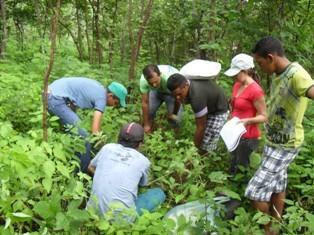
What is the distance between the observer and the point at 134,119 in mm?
6000

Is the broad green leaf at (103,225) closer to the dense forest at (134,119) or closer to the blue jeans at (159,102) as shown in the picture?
the dense forest at (134,119)

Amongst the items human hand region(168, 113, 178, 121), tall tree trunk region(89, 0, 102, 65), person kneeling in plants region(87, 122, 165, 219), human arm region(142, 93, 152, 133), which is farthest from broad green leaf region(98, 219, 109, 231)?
tall tree trunk region(89, 0, 102, 65)

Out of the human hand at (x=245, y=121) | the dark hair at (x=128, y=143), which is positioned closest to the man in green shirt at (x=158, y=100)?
the human hand at (x=245, y=121)

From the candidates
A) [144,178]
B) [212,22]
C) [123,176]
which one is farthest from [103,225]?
[212,22]

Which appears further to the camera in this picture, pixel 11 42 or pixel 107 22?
pixel 11 42

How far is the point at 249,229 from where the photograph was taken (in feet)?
11.6

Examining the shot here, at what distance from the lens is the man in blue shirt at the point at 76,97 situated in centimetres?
473

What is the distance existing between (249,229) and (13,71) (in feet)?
16.1

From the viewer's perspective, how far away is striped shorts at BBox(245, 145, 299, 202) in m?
3.80

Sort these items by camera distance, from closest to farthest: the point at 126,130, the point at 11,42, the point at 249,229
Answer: the point at 249,229 → the point at 126,130 → the point at 11,42

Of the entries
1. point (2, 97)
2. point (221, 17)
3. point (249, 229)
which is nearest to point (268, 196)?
point (249, 229)

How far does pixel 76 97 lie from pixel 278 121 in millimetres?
2114

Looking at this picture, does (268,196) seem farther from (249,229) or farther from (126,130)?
(126,130)

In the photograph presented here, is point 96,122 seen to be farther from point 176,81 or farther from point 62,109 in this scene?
point 176,81
